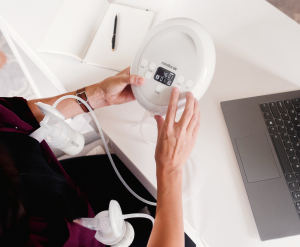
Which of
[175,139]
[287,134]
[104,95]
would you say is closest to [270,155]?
[287,134]

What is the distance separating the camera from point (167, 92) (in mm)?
511

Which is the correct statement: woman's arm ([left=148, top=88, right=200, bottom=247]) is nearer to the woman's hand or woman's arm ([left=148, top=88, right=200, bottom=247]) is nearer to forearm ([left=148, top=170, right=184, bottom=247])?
forearm ([left=148, top=170, right=184, bottom=247])

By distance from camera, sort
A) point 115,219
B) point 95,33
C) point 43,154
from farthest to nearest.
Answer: point 95,33 → point 43,154 → point 115,219

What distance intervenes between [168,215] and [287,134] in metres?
0.38

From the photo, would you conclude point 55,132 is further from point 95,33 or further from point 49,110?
point 95,33

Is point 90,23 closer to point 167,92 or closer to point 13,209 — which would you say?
point 167,92

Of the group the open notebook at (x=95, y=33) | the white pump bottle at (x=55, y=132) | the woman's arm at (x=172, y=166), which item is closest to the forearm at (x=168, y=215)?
the woman's arm at (x=172, y=166)

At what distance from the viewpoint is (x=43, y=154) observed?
0.57 metres

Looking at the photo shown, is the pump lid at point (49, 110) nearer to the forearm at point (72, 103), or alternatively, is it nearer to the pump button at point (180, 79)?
the forearm at point (72, 103)

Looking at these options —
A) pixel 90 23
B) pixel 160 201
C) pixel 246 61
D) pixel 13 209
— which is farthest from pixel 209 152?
pixel 90 23

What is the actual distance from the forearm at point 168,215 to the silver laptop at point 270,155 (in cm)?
19

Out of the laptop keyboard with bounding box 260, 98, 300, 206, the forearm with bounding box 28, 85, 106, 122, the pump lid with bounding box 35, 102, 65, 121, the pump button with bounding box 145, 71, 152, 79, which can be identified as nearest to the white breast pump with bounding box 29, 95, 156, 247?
the pump lid with bounding box 35, 102, 65, 121

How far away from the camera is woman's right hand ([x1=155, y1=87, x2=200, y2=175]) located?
480mm

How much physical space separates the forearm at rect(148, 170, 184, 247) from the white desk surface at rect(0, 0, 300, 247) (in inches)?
2.9
